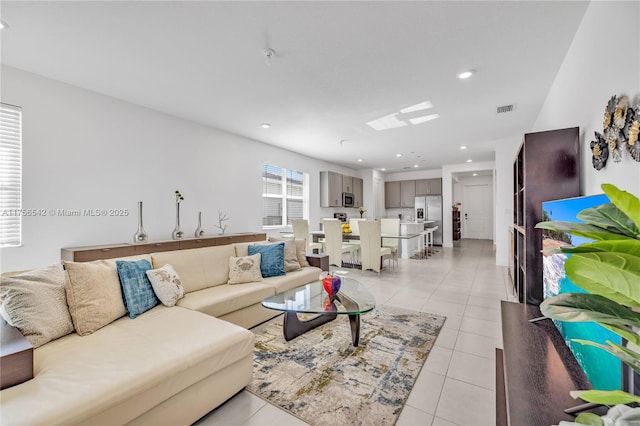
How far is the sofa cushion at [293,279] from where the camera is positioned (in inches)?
117

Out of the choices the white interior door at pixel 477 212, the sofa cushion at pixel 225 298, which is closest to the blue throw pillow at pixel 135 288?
the sofa cushion at pixel 225 298

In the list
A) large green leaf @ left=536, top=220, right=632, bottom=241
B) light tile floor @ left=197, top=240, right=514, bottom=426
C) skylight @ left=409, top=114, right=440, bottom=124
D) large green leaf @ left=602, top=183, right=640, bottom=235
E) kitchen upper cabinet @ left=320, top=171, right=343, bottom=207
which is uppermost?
skylight @ left=409, top=114, right=440, bottom=124

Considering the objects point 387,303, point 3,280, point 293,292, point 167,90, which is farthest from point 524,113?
point 3,280

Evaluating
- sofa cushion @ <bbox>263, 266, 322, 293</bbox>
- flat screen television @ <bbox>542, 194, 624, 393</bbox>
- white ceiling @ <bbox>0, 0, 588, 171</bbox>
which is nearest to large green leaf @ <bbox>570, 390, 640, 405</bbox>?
flat screen television @ <bbox>542, 194, 624, 393</bbox>

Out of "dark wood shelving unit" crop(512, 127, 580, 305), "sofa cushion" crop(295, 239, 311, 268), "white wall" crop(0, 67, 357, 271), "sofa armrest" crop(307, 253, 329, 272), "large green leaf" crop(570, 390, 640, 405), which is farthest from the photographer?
"sofa armrest" crop(307, 253, 329, 272)

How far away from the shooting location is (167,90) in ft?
10.7

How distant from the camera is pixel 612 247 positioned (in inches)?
20.1

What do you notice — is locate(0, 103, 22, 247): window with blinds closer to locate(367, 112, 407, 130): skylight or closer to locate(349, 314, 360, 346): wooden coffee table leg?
locate(349, 314, 360, 346): wooden coffee table leg

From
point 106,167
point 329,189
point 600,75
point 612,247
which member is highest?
point 600,75

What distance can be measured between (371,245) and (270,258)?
2.39 m

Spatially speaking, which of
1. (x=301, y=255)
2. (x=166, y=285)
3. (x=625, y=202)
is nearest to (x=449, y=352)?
(x=301, y=255)

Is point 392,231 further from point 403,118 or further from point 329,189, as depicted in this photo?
point 403,118

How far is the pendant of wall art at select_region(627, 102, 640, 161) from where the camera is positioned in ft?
4.00

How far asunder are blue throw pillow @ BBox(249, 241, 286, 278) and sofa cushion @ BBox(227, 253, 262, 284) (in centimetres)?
12
